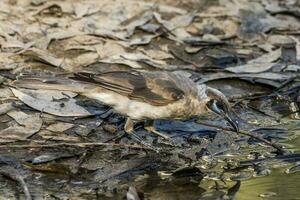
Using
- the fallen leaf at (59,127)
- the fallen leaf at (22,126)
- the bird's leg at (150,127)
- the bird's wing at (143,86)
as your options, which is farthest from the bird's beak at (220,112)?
the fallen leaf at (22,126)

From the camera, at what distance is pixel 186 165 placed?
24.0 ft

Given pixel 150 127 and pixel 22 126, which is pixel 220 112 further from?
pixel 22 126

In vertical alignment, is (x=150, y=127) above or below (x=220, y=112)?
below

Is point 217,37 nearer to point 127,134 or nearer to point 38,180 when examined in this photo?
point 127,134

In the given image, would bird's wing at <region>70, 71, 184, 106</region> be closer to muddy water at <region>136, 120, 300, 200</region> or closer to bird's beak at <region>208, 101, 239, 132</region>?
bird's beak at <region>208, 101, 239, 132</region>

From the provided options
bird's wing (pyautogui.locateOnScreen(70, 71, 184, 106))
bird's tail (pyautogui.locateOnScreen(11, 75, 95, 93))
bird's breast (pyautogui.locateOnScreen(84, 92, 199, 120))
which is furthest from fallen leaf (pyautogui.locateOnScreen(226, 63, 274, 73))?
bird's tail (pyautogui.locateOnScreen(11, 75, 95, 93))

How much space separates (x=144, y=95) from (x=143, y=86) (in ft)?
0.34

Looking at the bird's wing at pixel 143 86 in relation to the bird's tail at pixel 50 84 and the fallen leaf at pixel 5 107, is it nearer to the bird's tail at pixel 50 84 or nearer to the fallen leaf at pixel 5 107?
the bird's tail at pixel 50 84

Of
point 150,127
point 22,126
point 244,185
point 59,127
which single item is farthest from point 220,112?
point 22,126

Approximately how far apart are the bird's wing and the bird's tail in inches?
4.6

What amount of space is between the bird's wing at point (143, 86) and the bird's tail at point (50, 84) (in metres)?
0.12

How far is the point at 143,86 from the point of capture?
789 cm

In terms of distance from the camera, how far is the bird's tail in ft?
24.6

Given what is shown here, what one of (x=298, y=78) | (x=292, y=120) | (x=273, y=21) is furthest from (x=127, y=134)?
(x=273, y=21)
